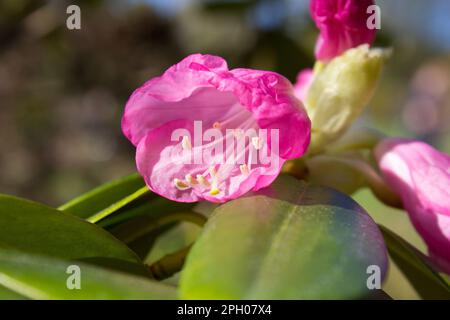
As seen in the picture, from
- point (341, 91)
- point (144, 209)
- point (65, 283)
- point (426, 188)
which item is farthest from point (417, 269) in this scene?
point (65, 283)

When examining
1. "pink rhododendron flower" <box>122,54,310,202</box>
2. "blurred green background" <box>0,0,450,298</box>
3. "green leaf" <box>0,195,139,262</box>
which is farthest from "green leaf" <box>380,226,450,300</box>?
"blurred green background" <box>0,0,450,298</box>

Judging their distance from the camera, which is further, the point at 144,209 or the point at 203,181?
the point at 144,209

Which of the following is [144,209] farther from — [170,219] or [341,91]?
[341,91]

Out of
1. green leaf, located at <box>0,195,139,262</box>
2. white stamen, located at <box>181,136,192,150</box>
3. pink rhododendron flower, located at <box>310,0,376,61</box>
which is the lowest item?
green leaf, located at <box>0,195,139,262</box>

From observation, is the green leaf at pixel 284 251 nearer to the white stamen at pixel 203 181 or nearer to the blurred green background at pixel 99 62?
the white stamen at pixel 203 181

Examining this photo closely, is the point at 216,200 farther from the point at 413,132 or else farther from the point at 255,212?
the point at 413,132

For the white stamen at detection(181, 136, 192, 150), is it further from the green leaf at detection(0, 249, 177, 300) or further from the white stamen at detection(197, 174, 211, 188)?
the green leaf at detection(0, 249, 177, 300)

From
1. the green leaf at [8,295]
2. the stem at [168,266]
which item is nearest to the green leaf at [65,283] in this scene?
the green leaf at [8,295]
